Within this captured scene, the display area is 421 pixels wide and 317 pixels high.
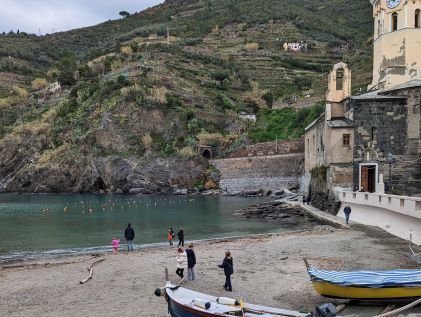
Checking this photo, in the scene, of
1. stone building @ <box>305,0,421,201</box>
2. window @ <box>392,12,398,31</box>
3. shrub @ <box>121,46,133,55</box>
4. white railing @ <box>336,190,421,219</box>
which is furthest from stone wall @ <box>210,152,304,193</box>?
shrub @ <box>121,46,133,55</box>

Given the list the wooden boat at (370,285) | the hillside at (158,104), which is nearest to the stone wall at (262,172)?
the hillside at (158,104)

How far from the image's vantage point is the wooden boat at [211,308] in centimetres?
1159

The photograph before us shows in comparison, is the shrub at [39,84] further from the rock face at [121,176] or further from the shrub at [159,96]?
the shrub at [159,96]

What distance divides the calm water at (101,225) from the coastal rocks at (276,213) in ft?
3.85

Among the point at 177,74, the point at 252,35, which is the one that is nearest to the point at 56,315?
the point at 177,74

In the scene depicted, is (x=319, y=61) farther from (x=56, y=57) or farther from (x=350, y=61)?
(x=56, y=57)

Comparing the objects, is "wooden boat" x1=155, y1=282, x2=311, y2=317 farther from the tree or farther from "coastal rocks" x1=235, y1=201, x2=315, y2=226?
the tree

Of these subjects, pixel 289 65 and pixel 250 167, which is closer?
pixel 250 167

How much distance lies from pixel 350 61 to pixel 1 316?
296ft

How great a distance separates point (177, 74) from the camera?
9462 cm

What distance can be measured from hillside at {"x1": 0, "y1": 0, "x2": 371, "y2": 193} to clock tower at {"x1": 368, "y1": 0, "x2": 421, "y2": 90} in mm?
35370

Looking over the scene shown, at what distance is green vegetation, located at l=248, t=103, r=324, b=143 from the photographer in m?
74.6

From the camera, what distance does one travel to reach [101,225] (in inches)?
1534

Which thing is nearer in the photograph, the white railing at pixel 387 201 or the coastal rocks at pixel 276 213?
the white railing at pixel 387 201
